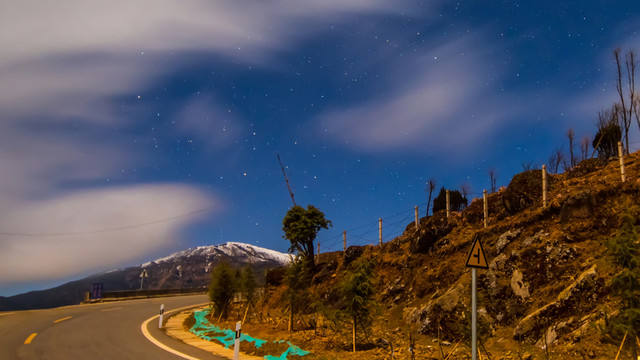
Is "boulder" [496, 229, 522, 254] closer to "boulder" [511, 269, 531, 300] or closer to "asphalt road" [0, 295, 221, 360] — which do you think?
"boulder" [511, 269, 531, 300]

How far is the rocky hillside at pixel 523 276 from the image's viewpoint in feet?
40.9

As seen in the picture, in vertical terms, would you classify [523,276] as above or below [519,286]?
above

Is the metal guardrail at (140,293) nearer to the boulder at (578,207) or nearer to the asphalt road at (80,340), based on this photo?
the asphalt road at (80,340)

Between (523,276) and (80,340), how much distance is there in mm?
18196

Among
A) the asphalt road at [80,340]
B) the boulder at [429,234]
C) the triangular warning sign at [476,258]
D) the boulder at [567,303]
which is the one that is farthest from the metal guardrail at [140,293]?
the triangular warning sign at [476,258]

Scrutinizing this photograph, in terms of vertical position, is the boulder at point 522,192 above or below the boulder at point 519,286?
above

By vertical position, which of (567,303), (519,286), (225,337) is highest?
(519,286)

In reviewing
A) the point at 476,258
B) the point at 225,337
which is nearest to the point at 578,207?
the point at 476,258

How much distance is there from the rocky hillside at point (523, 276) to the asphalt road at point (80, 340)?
6.56 m

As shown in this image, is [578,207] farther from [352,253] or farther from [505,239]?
[352,253]

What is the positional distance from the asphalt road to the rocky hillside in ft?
21.5

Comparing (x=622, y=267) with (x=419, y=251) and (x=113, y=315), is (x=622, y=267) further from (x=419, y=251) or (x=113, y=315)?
(x=113, y=315)

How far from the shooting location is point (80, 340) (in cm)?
1677

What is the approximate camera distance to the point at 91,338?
57.0 feet
